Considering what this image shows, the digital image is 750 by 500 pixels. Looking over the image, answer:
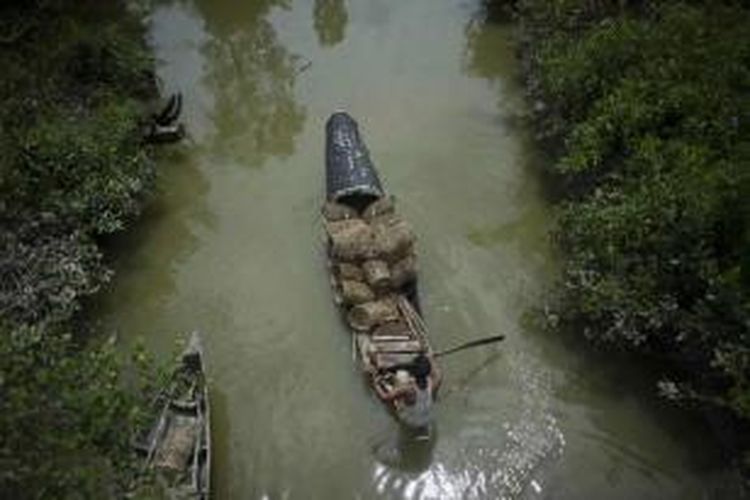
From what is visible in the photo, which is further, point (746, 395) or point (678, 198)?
point (678, 198)

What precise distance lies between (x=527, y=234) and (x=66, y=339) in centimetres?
719

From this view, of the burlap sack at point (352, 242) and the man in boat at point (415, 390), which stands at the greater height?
the burlap sack at point (352, 242)

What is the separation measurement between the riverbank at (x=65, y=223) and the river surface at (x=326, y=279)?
953 mm

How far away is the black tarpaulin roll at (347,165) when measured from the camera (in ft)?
43.5

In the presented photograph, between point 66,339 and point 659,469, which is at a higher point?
point 66,339

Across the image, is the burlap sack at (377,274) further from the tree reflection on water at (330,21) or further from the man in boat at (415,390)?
the tree reflection on water at (330,21)

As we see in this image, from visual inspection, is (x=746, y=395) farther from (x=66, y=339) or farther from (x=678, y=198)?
(x=66, y=339)

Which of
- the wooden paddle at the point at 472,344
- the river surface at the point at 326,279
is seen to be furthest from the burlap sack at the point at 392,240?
the wooden paddle at the point at 472,344

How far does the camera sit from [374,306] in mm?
11711

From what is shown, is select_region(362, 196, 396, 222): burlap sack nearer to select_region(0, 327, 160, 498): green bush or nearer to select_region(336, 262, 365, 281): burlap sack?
select_region(336, 262, 365, 281): burlap sack

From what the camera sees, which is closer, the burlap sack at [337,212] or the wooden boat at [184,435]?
the wooden boat at [184,435]

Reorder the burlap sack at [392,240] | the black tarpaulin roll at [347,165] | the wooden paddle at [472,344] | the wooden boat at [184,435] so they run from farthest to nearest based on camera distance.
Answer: the black tarpaulin roll at [347,165]
the burlap sack at [392,240]
the wooden paddle at [472,344]
the wooden boat at [184,435]

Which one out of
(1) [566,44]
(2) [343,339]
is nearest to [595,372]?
(2) [343,339]

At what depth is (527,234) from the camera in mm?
13648
